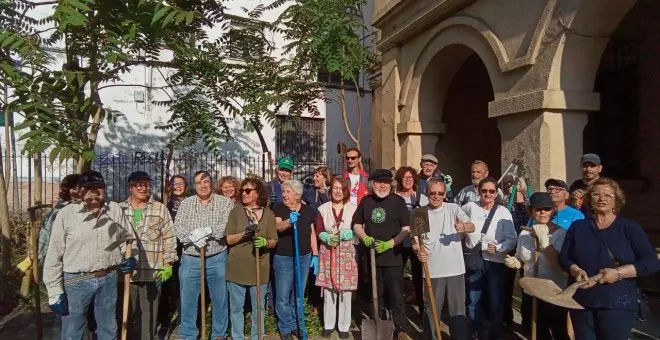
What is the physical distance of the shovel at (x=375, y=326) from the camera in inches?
191

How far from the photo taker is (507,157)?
6.86 metres

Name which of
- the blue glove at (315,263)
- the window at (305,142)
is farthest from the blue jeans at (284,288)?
the window at (305,142)

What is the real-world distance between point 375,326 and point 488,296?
1.19 meters

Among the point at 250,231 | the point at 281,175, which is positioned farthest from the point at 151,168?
the point at 250,231

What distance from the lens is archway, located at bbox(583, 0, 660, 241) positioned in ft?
26.5

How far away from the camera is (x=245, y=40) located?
22.6 feet

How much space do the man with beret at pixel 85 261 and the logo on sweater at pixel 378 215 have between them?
93.5 inches

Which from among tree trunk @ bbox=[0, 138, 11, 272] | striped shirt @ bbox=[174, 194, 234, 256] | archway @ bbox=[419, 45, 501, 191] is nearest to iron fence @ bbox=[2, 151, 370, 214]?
archway @ bbox=[419, 45, 501, 191]

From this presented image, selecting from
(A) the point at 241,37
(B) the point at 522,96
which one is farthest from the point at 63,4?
(B) the point at 522,96

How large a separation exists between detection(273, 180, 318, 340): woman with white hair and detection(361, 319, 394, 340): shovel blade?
83 cm

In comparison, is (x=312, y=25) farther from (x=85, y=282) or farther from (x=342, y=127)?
(x=342, y=127)

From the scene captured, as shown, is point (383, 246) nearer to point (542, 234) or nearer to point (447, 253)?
point (447, 253)

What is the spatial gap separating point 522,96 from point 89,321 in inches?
225

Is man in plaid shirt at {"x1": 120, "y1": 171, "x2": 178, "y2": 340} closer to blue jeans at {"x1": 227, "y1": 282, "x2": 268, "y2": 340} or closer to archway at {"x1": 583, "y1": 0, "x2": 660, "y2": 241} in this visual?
blue jeans at {"x1": 227, "y1": 282, "x2": 268, "y2": 340}
